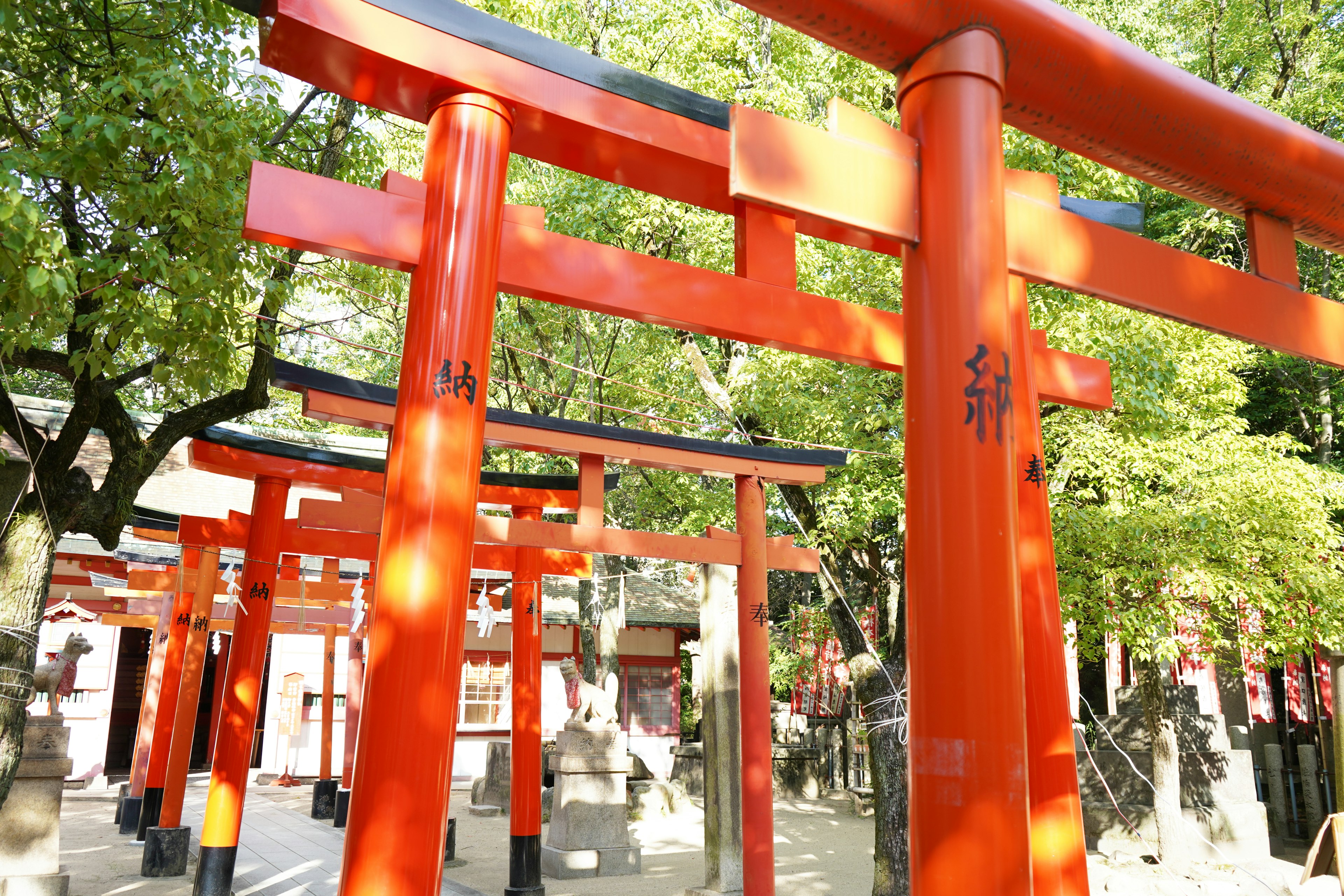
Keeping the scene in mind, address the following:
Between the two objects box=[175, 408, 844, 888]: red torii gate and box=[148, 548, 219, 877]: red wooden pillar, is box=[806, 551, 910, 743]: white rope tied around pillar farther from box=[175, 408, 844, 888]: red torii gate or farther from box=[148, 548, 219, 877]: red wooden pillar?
box=[148, 548, 219, 877]: red wooden pillar

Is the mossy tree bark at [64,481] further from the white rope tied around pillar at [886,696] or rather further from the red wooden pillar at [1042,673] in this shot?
the white rope tied around pillar at [886,696]

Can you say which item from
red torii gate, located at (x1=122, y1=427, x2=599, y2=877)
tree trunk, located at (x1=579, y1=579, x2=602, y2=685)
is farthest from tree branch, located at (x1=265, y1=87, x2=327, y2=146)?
tree trunk, located at (x1=579, y1=579, x2=602, y2=685)

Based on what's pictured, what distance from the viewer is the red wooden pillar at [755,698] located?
7504mm

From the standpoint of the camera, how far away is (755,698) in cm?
780

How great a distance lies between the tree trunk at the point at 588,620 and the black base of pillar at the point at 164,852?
22.2 feet

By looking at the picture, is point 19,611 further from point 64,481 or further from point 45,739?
point 45,739

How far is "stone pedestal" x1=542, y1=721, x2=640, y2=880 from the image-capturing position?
1030 cm

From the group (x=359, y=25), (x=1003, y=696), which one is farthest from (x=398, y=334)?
(x=1003, y=696)

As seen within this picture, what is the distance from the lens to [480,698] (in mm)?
Answer: 19844

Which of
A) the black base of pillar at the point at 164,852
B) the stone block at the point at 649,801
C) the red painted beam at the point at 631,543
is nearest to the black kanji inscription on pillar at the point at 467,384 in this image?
the red painted beam at the point at 631,543

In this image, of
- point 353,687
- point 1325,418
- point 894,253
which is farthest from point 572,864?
point 1325,418

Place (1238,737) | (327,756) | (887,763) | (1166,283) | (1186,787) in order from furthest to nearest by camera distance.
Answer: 1. (327,756)
2. (1238,737)
3. (1186,787)
4. (887,763)
5. (1166,283)

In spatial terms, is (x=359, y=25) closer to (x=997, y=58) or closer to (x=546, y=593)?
(x=997, y=58)

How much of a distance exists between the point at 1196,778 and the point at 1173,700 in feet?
3.36
